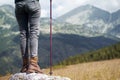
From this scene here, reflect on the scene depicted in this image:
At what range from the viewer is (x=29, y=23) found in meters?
11.2

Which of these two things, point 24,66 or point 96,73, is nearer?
point 24,66

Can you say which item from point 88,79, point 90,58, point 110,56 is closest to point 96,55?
point 90,58

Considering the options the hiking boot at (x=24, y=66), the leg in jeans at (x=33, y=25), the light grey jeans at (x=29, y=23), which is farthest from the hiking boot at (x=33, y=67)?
the hiking boot at (x=24, y=66)

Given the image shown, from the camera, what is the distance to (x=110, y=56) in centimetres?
16112

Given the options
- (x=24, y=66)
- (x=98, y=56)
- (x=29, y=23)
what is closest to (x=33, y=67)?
(x=24, y=66)

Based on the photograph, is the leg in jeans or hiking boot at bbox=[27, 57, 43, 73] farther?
the leg in jeans

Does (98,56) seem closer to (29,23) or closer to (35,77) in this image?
(29,23)

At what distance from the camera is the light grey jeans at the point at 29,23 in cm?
1091

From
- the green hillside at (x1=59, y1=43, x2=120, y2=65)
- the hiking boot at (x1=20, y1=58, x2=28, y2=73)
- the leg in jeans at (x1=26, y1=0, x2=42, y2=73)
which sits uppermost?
the leg in jeans at (x1=26, y1=0, x2=42, y2=73)

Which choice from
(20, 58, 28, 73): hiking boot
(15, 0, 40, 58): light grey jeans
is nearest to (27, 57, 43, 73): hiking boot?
(15, 0, 40, 58): light grey jeans

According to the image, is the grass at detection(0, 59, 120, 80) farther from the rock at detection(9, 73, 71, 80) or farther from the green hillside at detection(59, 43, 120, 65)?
the green hillside at detection(59, 43, 120, 65)

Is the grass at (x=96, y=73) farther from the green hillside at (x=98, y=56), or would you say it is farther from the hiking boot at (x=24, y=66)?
the green hillside at (x=98, y=56)

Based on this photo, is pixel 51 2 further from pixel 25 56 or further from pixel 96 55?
pixel 96 55

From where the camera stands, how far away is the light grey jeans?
35.8 ft
